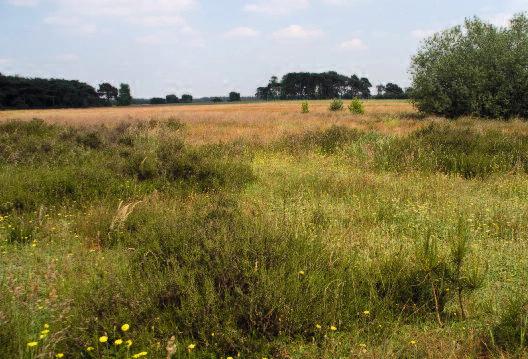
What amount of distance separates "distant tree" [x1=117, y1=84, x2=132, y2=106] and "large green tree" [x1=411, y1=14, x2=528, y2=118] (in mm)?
86573

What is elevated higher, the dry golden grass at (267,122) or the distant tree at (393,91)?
the distant tree at (393,91)

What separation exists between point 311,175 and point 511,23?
23393 millimetres

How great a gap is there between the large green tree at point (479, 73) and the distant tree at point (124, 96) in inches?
3408

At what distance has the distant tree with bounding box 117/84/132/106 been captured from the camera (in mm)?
101188

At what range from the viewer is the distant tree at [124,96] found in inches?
3984

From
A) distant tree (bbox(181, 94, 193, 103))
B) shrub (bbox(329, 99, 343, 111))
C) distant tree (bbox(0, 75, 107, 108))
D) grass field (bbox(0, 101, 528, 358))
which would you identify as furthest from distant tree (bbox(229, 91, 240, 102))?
grass field (bbox(0, 101, 528, 358))

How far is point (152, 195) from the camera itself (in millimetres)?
7910

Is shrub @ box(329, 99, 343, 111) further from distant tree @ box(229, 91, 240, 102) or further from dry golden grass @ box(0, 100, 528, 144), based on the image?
distant tree @ box(229, 91, 240, 102)

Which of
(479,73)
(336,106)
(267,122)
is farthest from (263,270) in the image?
(336,106)

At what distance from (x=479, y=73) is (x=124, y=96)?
300 feet

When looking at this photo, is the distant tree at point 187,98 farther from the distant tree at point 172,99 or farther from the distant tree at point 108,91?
the distant tree at point 108,91

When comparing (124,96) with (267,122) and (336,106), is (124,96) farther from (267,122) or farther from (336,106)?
(267,122)

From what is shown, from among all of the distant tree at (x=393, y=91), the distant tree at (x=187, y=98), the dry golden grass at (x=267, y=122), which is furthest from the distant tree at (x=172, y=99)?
the dry golden grass at (x=267, y=122)

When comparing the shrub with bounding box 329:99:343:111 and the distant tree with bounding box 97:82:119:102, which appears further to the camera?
the distant tree with bounding box 97:82:119:102
